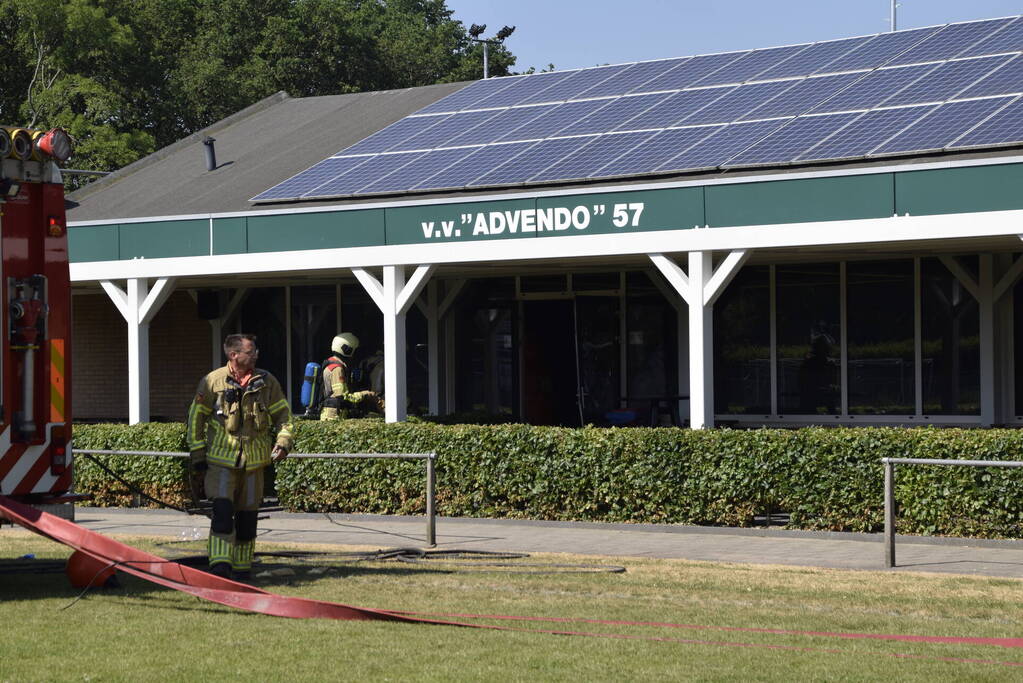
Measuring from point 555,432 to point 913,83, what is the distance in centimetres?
787

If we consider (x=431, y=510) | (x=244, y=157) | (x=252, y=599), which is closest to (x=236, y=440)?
(x=252, y=599)

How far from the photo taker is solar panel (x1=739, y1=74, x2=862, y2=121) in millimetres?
20547

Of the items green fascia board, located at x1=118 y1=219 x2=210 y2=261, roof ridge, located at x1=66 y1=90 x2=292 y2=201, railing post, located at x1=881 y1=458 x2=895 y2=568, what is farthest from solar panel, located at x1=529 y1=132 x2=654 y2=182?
roof ridge, located at x1=66 y1=90 x2=292 y2=201

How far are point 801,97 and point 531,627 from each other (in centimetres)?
1354

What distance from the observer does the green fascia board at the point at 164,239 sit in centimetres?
2047

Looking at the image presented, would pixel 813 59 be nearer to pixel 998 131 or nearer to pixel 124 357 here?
pixel 998 131

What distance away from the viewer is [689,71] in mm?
24375

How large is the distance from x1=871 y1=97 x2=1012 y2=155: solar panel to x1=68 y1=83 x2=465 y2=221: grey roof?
328 inches

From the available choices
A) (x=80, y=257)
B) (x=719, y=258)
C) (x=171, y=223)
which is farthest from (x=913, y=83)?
(x=80, y=257)

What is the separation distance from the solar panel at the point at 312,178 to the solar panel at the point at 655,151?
4.70 m

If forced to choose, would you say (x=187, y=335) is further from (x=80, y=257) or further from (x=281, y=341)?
(x=80, y=257)

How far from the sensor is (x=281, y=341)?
2484 centimetres

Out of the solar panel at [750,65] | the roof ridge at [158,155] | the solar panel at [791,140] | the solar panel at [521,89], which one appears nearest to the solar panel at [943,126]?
the solar panel at [791,140]

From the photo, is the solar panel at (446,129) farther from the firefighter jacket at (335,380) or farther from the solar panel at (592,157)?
the firefighter jacket at (335,380)
